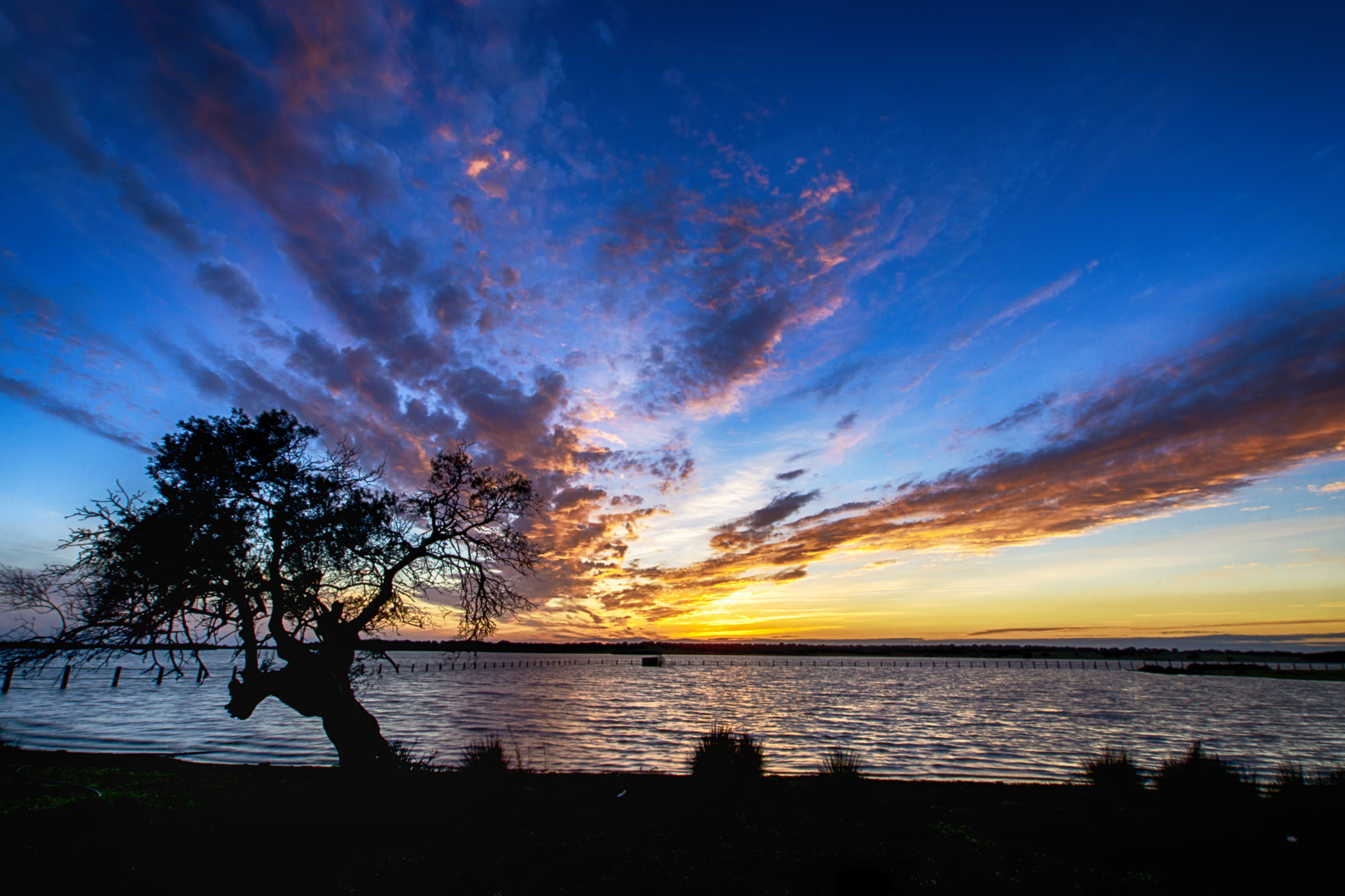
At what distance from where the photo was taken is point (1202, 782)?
13555mm

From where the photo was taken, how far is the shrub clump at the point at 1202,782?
13.2m

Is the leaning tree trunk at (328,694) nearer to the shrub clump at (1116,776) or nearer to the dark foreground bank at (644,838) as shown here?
the dark foreground bank at (644,838)

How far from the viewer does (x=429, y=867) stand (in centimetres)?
998

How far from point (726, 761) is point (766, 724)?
3095 centimetres

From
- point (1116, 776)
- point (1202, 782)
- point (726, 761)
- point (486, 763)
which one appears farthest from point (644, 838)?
point (1202, 782)

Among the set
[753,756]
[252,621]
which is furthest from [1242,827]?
[252,621]

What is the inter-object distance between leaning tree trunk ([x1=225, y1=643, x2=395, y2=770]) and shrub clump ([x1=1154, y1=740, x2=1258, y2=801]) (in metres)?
18.7

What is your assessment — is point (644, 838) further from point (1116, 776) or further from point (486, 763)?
point (1116, 776)

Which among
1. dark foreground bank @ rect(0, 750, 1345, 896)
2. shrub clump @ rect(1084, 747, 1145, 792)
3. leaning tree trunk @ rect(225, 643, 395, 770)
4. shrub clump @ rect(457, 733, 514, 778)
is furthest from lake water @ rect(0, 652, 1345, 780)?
shrub clump @ rect(1084, 747, 1145, 792)

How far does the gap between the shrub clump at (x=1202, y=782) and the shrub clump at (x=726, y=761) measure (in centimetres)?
926

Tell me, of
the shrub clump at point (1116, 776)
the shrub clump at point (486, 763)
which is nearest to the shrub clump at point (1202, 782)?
the shrub clump at point (1116, 776)

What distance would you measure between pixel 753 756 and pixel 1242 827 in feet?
32.7

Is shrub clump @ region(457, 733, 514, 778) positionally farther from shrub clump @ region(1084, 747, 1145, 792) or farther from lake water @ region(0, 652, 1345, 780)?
shrub clump @ region(1084, 747, 1145, 792)

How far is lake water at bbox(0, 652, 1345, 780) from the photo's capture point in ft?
93.6
